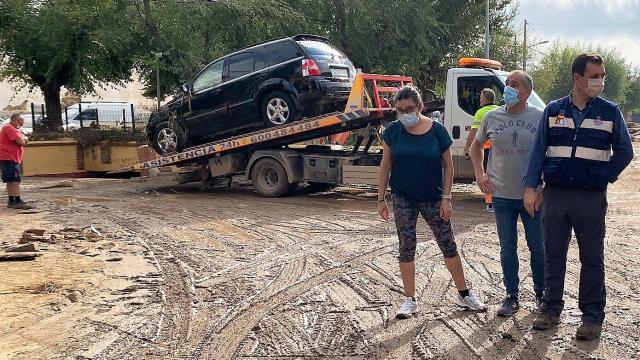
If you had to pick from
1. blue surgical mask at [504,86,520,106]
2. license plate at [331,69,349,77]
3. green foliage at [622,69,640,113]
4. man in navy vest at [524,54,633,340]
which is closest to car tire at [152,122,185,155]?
license plate at [331,69,349,77]

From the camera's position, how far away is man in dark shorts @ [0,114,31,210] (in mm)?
11773

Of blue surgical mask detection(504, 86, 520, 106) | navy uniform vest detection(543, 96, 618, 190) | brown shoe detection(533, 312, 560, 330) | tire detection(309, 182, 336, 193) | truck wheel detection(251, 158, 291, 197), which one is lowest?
brown shoe detection(533, 312, 560, 330)

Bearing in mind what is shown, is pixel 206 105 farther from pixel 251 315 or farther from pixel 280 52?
pixel 251 315

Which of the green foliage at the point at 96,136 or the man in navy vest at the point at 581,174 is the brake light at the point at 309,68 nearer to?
the man in navy vest at the point at 581,174

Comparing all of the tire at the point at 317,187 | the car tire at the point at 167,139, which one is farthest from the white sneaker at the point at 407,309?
the car tire at the point at 167,139

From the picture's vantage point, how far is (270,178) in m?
13.1

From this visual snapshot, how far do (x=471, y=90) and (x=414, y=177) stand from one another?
22.5 ft

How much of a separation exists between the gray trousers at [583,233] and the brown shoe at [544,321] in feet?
0.71

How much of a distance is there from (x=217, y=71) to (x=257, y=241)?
5214mm

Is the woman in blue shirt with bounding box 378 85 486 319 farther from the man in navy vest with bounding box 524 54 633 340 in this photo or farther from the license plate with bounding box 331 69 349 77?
the license plate with bounding box 331 69 349 77

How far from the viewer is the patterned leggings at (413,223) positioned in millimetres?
5113

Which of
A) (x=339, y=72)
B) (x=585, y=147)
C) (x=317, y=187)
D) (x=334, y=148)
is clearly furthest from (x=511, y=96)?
(x=317, y=187)

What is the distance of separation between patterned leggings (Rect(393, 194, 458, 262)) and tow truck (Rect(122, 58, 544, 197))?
6218 millimetres

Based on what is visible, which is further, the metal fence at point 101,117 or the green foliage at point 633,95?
the green foliage at point 633,95
